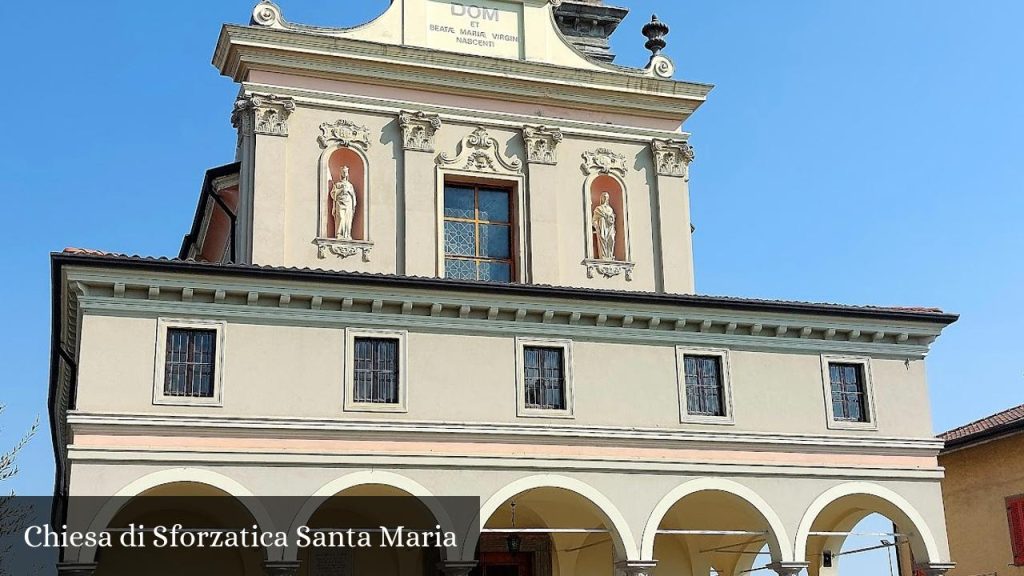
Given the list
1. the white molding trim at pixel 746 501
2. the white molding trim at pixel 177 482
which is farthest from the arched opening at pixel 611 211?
the white molding trim at pixel 177 482

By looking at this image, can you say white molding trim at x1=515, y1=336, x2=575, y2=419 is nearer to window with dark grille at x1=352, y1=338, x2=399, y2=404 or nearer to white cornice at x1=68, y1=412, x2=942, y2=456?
white cornice at x1=68, y1=412, x2=942, y2=456

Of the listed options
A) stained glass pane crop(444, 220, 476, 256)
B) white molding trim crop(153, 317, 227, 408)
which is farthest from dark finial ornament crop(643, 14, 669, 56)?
white molding trim crop(153, 317, 227, 408)

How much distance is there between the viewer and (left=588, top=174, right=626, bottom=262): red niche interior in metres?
24.5

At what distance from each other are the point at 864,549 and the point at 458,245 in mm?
9928

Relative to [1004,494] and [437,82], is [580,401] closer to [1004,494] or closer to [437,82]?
[437,82]

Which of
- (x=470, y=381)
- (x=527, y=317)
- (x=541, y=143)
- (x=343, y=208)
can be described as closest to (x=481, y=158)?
(x=541, y=143)

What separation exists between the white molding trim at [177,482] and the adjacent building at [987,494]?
1687 cm

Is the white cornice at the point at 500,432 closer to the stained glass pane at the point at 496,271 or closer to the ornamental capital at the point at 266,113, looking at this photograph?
the stained glass pane at the point at 496,271

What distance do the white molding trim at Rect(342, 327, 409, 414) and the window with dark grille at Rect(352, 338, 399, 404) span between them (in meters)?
0.06

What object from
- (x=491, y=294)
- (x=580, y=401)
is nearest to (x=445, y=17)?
(x=491, y=294)

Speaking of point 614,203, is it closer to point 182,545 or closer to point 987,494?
point 182,545

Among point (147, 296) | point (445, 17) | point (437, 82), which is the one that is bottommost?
point (147, 296)

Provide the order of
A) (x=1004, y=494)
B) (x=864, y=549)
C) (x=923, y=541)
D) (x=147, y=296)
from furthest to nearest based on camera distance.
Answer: (x=1004, y=494) < (x=864, y=549) < (x=923, y=541) < (x=147, y=296)

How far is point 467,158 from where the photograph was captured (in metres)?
23.9
